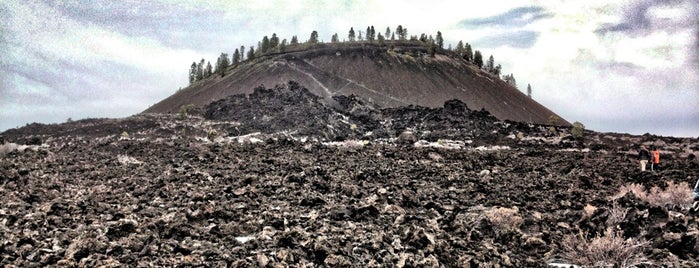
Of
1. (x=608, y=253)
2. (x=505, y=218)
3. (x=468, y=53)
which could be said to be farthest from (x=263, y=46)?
(x=608, y=253)

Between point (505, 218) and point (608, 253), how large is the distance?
2105 mm

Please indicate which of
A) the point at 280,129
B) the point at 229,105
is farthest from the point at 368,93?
the point at 280,129

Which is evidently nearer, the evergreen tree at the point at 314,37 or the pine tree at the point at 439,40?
the evergreen tree at the point at 314,37

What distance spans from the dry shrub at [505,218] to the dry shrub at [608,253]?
1.34 m

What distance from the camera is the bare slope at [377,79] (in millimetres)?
67000

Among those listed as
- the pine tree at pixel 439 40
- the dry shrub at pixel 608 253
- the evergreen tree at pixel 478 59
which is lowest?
the dry shrub at pixel 608 253

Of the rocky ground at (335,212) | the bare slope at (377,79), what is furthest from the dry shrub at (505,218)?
the bare slope at (377,79)

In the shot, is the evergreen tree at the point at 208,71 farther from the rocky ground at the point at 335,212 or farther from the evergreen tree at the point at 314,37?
the rocky ground at the point at 335,212

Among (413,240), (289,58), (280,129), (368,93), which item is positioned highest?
(289,58)

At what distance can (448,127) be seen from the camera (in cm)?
4075

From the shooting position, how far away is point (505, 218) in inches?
335

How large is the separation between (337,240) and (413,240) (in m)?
1.12

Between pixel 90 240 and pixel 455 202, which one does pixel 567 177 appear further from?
pixel 90 240

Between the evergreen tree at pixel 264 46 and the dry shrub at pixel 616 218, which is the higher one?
the evergreen tree at pixel 264 46
